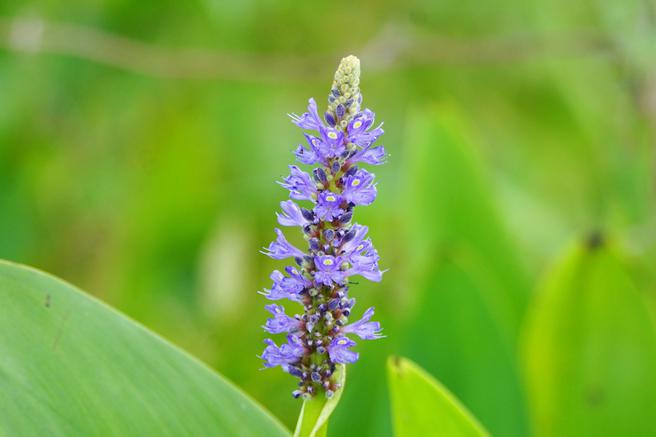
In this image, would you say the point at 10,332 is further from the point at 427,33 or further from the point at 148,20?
the point at 427,33

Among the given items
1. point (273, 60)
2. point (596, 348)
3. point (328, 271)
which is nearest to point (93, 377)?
point (328, 271)

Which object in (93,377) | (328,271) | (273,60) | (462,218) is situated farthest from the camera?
(273,60)

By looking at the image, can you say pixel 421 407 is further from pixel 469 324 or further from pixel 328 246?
pixel 469 324

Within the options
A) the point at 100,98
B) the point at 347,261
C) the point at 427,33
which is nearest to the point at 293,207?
the point at 347,261

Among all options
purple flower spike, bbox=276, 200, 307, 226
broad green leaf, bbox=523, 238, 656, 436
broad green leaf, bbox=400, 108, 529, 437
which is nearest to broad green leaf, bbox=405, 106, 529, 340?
broad green leaf, bbox=400, 108, 529, 437

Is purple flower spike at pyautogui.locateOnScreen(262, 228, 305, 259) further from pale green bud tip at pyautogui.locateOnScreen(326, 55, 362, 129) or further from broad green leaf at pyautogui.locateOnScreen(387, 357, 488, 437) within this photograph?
broad green leaf at pyautogui.locateOnScreen(387, 357, 488, 437)

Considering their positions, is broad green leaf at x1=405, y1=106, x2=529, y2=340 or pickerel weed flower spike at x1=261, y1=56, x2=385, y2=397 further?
broad green leaf at x1=405, y1=106, x2=529, y2=340
